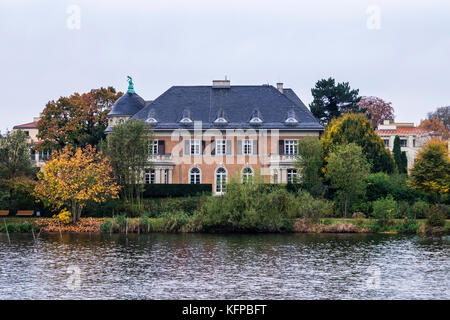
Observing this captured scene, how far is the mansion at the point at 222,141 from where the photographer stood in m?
69.4

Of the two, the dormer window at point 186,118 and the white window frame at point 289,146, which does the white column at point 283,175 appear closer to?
the white window frame at point 289,146

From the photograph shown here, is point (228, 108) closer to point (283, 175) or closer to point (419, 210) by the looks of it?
point (283, 175)

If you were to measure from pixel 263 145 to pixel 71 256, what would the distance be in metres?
33.3

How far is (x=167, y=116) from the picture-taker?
234 feet

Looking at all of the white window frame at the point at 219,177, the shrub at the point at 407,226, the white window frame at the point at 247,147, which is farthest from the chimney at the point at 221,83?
the shrub at the point at 407,226

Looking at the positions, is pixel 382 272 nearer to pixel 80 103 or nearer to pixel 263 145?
pixel 263 145

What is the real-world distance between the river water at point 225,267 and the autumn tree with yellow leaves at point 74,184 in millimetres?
5807

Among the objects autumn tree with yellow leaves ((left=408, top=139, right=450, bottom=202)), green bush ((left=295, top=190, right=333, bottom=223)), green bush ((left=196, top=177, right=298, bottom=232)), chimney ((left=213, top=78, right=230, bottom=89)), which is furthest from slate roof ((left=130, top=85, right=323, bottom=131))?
green bush ((left=196, top=177, right=298, bottom=232))

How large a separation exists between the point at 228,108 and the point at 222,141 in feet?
13.2

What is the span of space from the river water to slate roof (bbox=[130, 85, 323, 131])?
22.4 m

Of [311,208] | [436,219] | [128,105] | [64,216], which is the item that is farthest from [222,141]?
[436,219]

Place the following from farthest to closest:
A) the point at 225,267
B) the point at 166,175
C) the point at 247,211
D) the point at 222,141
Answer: the point at 222,141 < the point at 166,175 < the point at 247,211 < the point at 225,267

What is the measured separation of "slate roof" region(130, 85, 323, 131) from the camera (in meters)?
70.4

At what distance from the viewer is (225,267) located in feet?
120
